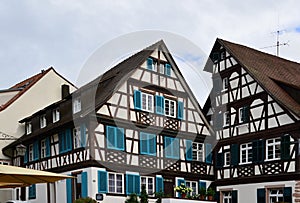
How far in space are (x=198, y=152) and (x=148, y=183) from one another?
4050 mm

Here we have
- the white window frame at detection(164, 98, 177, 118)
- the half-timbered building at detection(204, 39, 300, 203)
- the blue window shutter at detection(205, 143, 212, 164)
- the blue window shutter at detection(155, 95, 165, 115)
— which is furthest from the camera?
the blue window shutter at detection(205, 143, 212, 164)

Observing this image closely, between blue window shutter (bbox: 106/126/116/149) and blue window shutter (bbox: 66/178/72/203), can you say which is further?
blue window shutter (bbox: 66/178/72/203)

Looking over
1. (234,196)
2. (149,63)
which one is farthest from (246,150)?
(149,63)

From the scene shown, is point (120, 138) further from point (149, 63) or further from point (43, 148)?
point (43, 148)

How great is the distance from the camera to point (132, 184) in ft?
72.5

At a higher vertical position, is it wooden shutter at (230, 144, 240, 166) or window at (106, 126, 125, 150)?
window at (106, 126, 125, 150)

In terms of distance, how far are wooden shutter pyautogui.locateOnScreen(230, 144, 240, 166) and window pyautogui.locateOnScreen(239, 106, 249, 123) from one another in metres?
1.25

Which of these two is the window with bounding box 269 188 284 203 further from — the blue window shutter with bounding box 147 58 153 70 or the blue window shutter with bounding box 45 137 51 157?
the blue window shutter with bounding box 45 137 51 157

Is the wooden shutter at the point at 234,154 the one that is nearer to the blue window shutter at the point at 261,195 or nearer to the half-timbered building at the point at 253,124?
the half-timbered building at the point at 253,124

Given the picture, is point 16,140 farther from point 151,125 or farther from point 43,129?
point 151,125

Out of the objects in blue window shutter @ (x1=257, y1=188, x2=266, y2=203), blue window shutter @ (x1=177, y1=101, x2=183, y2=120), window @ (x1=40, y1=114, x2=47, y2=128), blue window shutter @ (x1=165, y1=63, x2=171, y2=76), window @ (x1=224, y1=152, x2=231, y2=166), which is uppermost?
blue window shutter @ (x1=165, y1=63, x2=171, y2=76)

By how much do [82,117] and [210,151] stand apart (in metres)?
7.93

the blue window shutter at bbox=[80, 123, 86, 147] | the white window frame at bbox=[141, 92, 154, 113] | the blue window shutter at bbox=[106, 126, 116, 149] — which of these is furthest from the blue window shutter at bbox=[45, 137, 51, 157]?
the white window frame at bbox=[141, 92, 154, 113]

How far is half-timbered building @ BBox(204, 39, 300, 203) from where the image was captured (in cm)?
2202
